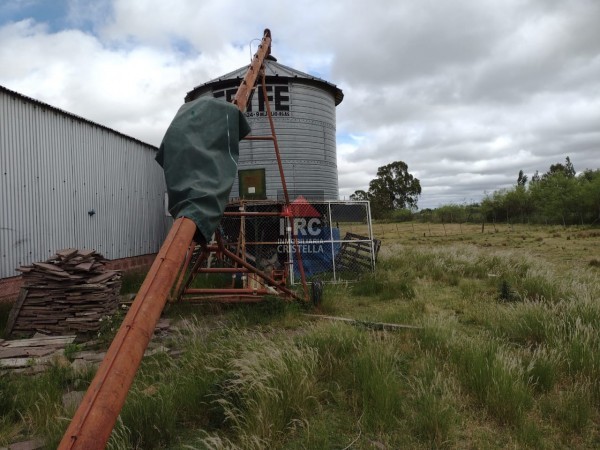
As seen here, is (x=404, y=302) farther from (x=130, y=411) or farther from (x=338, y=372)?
(x=130, y=411)

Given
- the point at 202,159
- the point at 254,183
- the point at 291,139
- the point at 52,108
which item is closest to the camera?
the point at 202,159

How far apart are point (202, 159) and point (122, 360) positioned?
6.36ft

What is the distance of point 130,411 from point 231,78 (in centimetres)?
1228

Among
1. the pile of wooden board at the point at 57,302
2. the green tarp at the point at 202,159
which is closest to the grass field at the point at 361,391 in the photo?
the green tarp at the point at 202,159

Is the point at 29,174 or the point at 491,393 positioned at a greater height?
the point at 29,174

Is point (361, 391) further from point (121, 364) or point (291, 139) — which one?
point (291, 139)

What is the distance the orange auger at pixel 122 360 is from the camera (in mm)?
1937

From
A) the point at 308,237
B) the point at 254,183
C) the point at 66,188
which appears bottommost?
the point at 308,237

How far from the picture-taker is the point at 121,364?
2.17 m

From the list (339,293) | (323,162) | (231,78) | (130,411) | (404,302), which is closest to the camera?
(130,411)

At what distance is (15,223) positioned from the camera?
8.26 m

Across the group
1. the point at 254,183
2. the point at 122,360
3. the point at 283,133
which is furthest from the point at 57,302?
the point at 283,133

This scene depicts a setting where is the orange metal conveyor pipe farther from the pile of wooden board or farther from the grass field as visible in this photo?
the pile of wooden board

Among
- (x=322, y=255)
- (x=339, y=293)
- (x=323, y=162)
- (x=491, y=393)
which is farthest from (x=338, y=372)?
(x=323, y=162)
